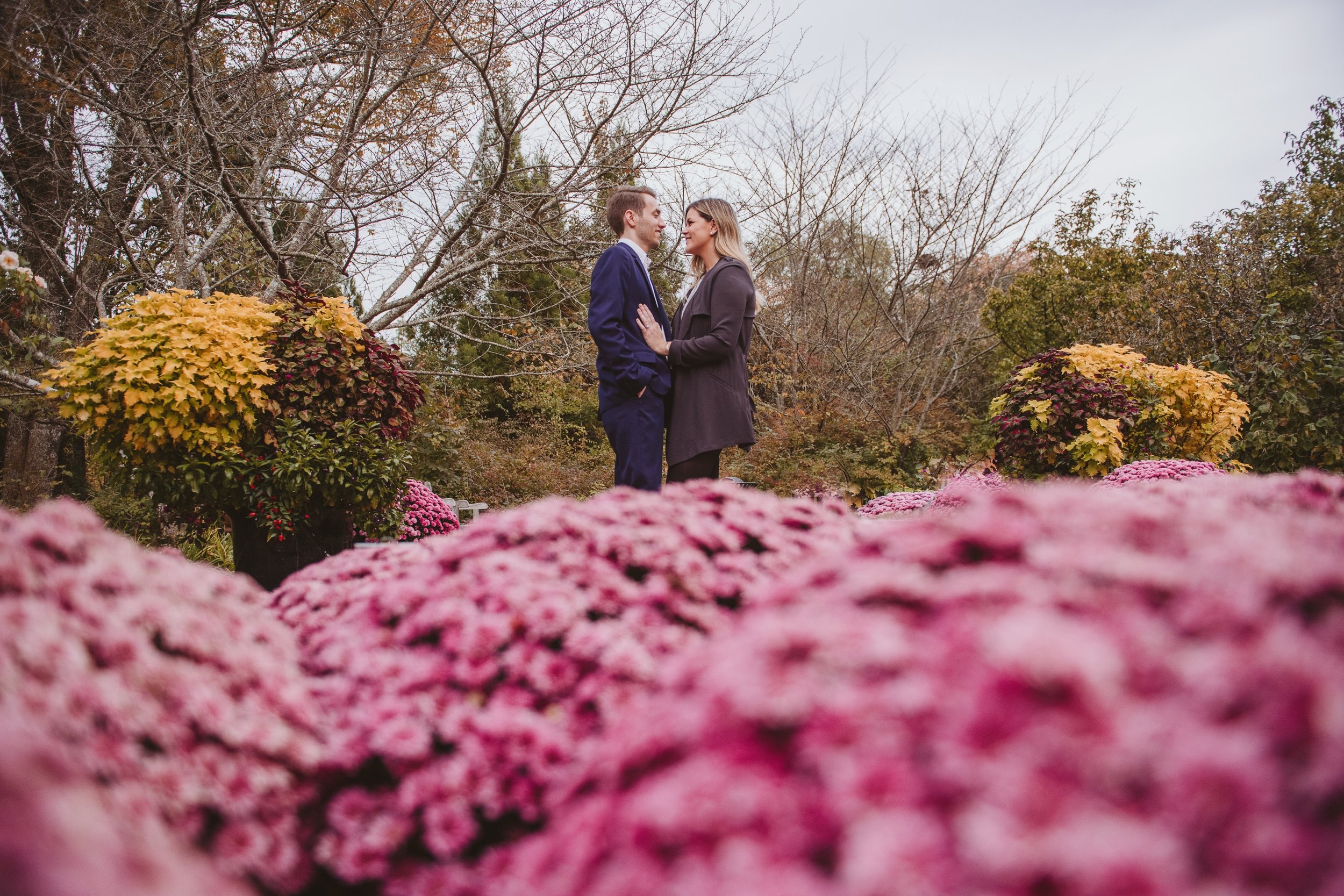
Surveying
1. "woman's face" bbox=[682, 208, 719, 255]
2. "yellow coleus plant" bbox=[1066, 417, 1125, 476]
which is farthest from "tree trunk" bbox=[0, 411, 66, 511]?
"yellow coleus plant" bbox=[1066, 417, 1125, 476]

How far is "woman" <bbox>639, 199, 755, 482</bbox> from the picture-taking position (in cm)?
341

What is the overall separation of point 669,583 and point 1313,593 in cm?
96

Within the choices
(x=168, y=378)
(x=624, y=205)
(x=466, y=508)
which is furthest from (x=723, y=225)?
(x=466, y=508)

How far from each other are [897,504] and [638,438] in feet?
11.7

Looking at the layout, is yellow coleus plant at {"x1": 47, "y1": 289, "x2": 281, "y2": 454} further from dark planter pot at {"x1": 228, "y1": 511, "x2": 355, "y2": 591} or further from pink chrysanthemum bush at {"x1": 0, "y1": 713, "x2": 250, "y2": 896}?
pink chrysanthemum bush at {"x1": 0, "y1": 713, "x2": 250, "y2": 896}

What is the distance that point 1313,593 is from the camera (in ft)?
2.62

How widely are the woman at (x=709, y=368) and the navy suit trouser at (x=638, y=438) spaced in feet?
0.30

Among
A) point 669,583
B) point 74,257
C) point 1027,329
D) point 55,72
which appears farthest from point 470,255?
point 1027,329

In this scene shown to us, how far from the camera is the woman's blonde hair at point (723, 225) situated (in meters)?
3.68

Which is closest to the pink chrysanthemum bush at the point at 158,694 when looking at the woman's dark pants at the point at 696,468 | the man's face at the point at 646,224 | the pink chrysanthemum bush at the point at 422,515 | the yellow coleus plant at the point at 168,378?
the woman's dark pants at the point at 696,468

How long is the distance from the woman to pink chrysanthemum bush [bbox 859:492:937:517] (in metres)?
2.58

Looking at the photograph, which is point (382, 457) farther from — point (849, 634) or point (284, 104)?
point (849, 634)

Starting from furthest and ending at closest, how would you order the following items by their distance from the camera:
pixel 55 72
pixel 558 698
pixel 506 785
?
1. pixel 55 72
2. pixel 558 698
3. pixel 506 785

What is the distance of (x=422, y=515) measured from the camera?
566 cm
